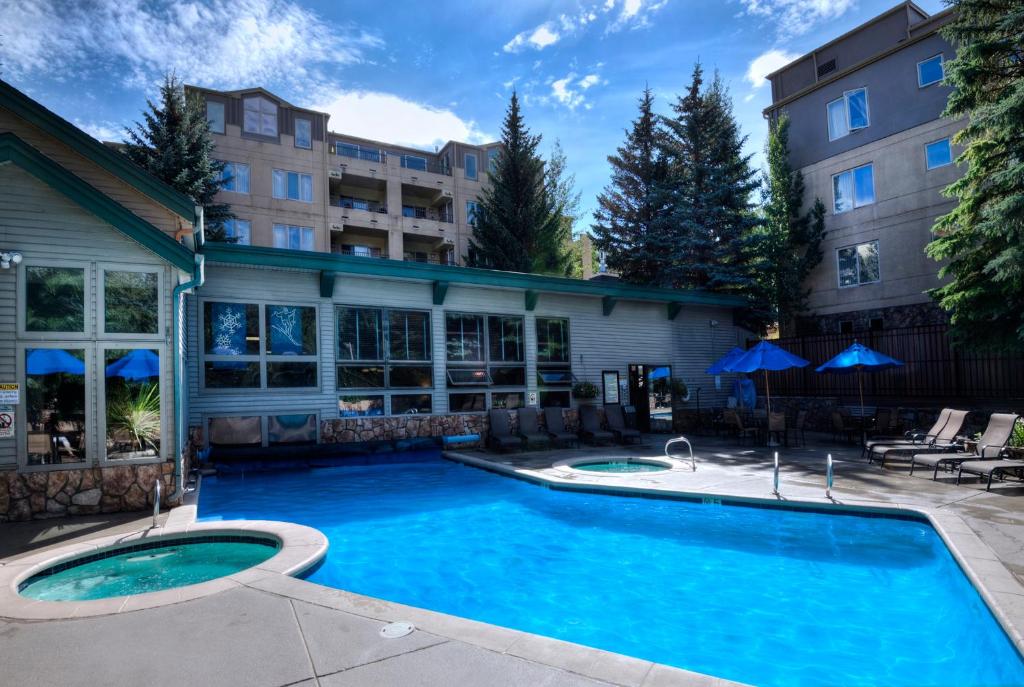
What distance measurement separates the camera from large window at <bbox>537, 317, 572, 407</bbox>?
15336 millimetres

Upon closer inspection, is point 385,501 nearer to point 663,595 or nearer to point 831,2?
point 663,595

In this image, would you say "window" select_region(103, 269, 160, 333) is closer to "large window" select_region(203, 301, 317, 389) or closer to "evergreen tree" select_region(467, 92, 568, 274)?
"large window" select_region(203, 301, 317, 389)

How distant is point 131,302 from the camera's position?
24.3 feet

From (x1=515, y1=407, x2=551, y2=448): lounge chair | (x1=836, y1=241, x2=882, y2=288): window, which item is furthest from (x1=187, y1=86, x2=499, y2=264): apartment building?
(x1=836, y1=241, x2=882, y2=288): window

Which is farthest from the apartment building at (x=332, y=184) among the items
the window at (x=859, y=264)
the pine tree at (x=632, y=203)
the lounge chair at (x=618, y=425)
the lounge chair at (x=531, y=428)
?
the window at (x=859, y=264)

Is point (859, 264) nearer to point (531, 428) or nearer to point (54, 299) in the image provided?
point (531, 428)

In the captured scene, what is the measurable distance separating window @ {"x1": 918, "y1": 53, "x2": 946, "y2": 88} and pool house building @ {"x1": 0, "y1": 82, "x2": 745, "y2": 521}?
899 cm

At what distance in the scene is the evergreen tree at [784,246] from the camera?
19.4 m

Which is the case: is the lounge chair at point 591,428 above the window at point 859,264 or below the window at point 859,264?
below

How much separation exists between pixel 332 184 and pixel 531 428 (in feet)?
→ 60.8

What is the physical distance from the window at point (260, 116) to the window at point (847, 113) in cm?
2221

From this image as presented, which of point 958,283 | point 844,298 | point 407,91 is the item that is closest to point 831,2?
point 844,298

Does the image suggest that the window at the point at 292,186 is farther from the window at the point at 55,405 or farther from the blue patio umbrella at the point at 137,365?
the window at the point at 55,405

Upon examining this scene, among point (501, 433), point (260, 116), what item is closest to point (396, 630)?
point (501, 433)
